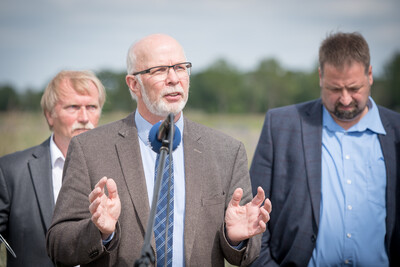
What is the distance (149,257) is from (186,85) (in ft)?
5.21

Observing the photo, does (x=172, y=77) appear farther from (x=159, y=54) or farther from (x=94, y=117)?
(x=94, y=117)

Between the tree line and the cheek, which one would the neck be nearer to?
the cheek

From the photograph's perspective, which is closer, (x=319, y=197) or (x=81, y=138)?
(x=81, y=138)

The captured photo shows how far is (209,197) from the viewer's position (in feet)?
9.07

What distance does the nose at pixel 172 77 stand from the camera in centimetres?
284

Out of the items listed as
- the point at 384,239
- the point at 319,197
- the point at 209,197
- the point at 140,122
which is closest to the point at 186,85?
the point at 140,122

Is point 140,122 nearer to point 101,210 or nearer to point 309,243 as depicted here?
point 101,210

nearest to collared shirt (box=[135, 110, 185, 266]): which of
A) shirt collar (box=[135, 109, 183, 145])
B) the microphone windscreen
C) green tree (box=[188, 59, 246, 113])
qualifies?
shirt collar (box=[135, 109, 183, 145])

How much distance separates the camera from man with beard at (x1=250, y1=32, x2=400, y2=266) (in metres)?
3.46

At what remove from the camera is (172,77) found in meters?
2.84

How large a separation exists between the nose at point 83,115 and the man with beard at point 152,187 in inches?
38.0

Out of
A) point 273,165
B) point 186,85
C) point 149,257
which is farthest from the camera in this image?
point 273,165

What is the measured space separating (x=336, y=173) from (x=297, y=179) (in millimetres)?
357

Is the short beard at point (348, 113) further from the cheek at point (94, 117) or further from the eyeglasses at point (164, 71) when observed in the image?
the cheek at point (94, 117)
